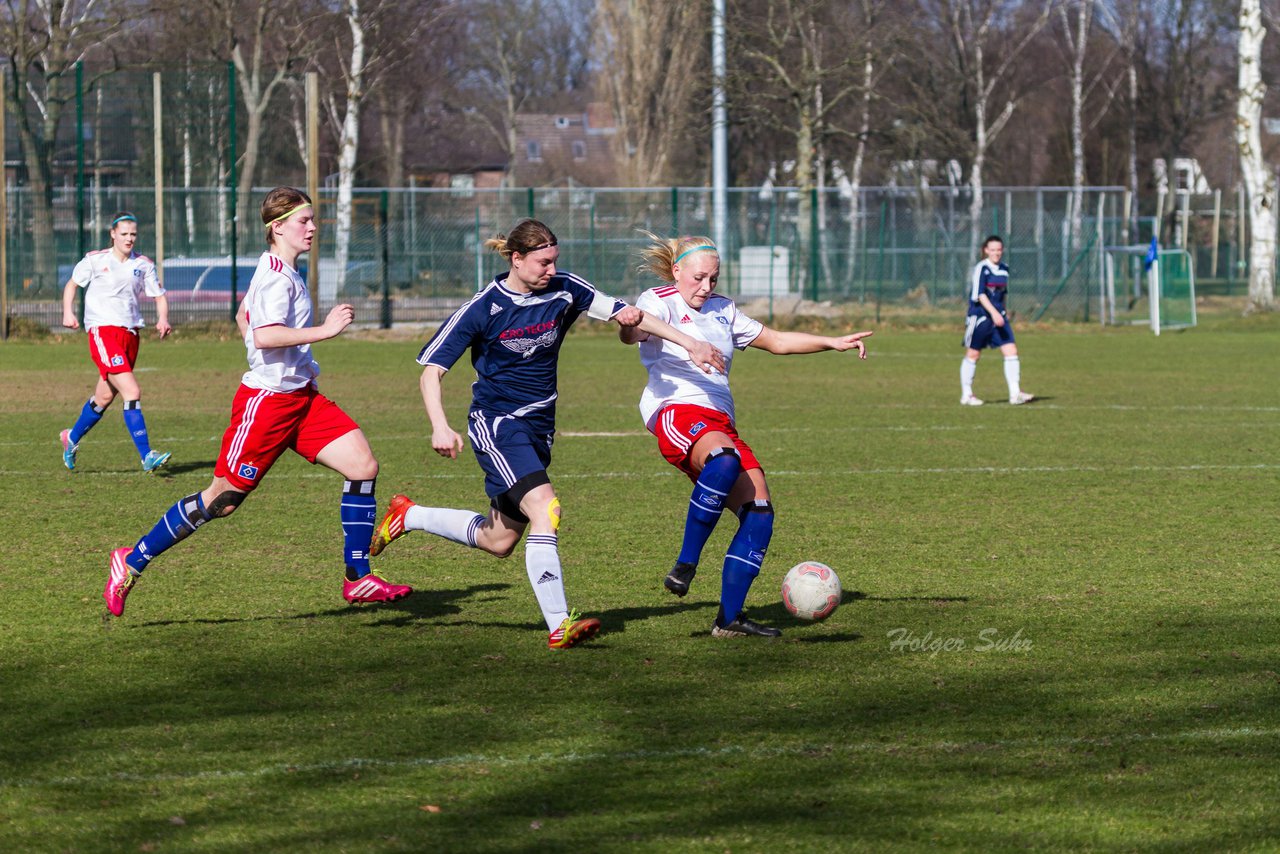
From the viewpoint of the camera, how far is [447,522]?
671 cm

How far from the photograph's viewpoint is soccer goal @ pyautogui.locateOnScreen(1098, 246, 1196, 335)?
3094 centimetres

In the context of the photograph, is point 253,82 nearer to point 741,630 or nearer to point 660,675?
point 741,630

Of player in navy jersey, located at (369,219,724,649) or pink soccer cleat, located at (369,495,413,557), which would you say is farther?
pink soccer cleat, located at (369,495,413,557)

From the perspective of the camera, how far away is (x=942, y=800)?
4395 mm

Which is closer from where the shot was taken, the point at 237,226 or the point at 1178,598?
the point at 1178,598

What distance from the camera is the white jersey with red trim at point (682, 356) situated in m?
6.77

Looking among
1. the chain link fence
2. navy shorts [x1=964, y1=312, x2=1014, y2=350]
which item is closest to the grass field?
navy shorts [x1=964, y1=312, x2=1014, y2=350]

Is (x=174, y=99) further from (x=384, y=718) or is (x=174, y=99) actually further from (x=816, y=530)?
(x=384, y=718)

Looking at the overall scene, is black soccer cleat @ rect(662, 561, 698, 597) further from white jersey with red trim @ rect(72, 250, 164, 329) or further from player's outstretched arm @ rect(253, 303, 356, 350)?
white jersey with red trim @ rect(72, 250, 164, 329)

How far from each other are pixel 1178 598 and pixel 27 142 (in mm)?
24065

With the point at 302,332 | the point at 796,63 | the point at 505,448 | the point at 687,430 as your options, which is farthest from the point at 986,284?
the point at 796,63

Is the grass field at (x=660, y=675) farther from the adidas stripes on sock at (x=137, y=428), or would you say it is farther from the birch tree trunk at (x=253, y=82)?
the birch tree trunk at (x=253, y=82)

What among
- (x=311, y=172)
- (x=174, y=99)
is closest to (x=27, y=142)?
(x=174, y=99)

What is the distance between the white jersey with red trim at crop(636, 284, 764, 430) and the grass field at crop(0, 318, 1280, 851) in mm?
965
